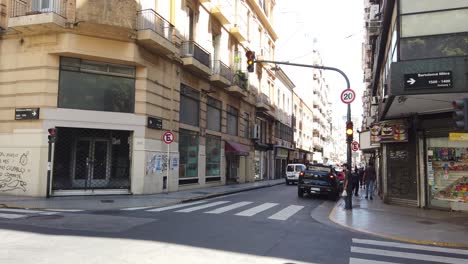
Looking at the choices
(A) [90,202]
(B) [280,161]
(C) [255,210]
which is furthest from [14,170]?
(B) [280,161]

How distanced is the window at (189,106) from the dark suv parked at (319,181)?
7504 millimetres

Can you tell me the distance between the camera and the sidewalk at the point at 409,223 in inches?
379

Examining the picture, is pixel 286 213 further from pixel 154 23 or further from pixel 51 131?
pixel 154 23

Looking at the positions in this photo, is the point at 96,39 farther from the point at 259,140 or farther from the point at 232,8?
the point at 259,140

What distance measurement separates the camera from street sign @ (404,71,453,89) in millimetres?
11219

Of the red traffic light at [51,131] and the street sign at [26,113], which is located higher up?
the street sign at [26,113]

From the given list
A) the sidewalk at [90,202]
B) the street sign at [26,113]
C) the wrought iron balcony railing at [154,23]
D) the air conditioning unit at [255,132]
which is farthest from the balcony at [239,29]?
the street sign at [26,113]

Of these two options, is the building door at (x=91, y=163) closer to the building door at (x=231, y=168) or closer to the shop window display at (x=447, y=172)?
the building door at (x=231, y=168)

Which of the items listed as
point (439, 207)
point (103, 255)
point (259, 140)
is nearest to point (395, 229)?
point (439, 207)

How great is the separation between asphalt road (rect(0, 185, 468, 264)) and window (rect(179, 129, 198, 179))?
34.8 ft

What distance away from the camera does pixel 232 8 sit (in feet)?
99.3

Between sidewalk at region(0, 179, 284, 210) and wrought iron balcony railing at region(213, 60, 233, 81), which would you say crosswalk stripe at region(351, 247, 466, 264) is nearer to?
sidewalk at region(0, 179, 284, 210)

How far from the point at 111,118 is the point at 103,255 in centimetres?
1211

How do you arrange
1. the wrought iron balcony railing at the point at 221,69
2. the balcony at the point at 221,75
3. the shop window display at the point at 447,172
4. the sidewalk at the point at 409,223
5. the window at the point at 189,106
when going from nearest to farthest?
1. the sidewalk at the point at 409,223
2. the shop window display at the point at 447,172
3. the window at the point at 189,106
4. the balcony at the point at 221,75
5. the wrought iron balcony railing at the point at 221,69
